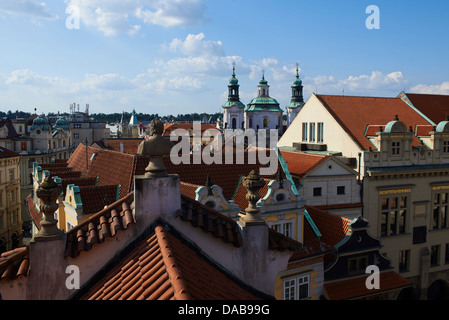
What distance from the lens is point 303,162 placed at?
29156 millimetres

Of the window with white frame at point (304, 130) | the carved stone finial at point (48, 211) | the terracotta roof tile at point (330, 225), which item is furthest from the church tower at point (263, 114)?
the carved stone finial at point (48, 211)

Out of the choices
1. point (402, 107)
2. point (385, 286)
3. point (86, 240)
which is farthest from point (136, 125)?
point (86, 240)

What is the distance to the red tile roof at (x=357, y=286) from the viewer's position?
2178 centimetres

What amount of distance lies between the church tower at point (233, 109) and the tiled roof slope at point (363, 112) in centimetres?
6706

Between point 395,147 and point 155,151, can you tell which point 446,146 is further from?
point 155,151

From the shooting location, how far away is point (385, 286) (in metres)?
22.9

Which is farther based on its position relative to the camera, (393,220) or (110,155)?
(393,220)

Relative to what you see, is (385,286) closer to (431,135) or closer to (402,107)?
(431,135)

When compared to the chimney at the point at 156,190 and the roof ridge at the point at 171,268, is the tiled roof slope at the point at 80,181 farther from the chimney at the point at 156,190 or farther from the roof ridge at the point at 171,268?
the roof ridge at the point at 171,268

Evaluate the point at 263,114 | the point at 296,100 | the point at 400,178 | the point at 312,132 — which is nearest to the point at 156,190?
the point at 400,178

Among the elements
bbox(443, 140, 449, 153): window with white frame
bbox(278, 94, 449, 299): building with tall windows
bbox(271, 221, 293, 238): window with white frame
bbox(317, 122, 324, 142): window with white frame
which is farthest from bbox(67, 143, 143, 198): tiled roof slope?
bbox(443, 140, 449, 153): window with white frame

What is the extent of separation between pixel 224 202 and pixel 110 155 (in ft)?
35.9

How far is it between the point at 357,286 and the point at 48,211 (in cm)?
1972
